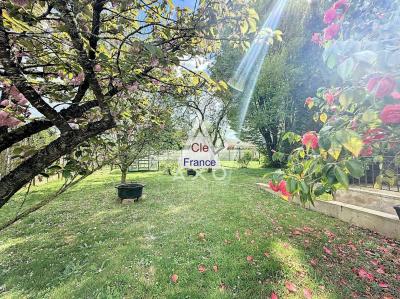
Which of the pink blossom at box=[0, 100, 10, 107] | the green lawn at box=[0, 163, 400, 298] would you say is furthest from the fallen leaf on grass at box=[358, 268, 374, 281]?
the pink blossom at box=[0, 100, 10, 107]

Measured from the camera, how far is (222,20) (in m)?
1.15

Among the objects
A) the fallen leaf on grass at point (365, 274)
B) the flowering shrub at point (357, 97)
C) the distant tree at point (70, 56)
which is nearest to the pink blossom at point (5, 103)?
the distant tree at point (70, 56)

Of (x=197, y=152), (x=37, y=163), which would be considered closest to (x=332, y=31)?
(x=37, y=163)

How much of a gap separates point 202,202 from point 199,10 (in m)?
4.51

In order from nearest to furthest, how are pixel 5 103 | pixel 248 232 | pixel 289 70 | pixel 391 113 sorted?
pixel 391 113, pixel 5 103, pixel 248 232, pixel 289 70

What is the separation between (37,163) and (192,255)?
228 centimetres

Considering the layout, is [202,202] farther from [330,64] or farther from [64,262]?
[330,64]

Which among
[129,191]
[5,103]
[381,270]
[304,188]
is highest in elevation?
[5,103]

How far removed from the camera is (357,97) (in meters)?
0.86

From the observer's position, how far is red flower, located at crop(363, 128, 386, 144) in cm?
94

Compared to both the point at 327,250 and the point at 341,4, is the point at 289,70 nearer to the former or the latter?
the point at 327,250

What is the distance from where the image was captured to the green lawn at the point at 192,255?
2.17m

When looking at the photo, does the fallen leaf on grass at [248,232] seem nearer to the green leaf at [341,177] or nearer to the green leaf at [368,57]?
the green leaf at [341,177]

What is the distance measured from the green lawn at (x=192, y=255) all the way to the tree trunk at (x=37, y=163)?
5.52 feet
